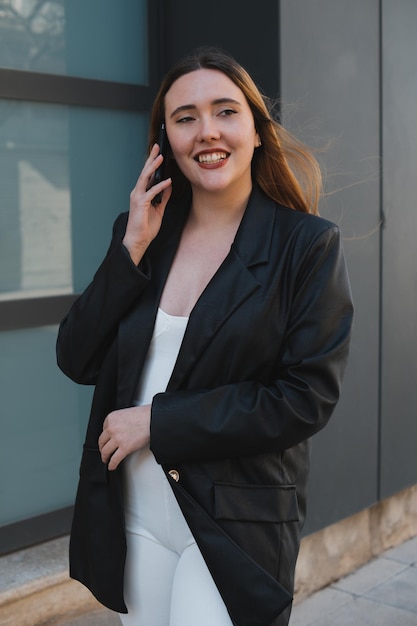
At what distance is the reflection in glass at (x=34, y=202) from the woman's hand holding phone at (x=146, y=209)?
1622 millimetres

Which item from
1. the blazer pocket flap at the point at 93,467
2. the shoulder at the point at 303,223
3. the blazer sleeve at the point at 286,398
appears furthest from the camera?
the blazer pocket flap at the point at 93,467

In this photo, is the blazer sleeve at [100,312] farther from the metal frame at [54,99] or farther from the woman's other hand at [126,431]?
the metal frame at [54,99]

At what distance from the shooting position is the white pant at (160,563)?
7.05 ft

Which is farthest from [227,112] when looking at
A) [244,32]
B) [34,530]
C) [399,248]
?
[399,248]

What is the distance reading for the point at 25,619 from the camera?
3.62 metres

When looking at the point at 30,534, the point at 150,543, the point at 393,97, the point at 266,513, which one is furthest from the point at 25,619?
the point at 393,97

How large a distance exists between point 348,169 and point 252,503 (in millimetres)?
2567

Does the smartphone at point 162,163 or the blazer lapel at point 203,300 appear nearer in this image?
the blazer lapel at point 203,300

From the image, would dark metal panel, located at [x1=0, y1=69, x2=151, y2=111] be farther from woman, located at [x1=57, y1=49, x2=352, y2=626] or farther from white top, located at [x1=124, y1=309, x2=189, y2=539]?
white top, located at [x1=124, y1=309, x2=189, y2=539]

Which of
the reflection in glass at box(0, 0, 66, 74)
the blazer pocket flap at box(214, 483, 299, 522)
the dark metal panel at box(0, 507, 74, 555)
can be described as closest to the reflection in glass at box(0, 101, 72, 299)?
the reflection in glass at box(0, 0, 66, 74)

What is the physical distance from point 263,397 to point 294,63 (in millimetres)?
2282

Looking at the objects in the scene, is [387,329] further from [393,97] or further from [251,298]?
[251,298]

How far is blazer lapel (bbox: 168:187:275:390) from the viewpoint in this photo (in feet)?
7.07

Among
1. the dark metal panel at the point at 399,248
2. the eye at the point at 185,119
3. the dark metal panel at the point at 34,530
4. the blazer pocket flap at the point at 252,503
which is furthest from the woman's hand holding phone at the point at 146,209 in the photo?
the dark metal panel at the point at 399,248
